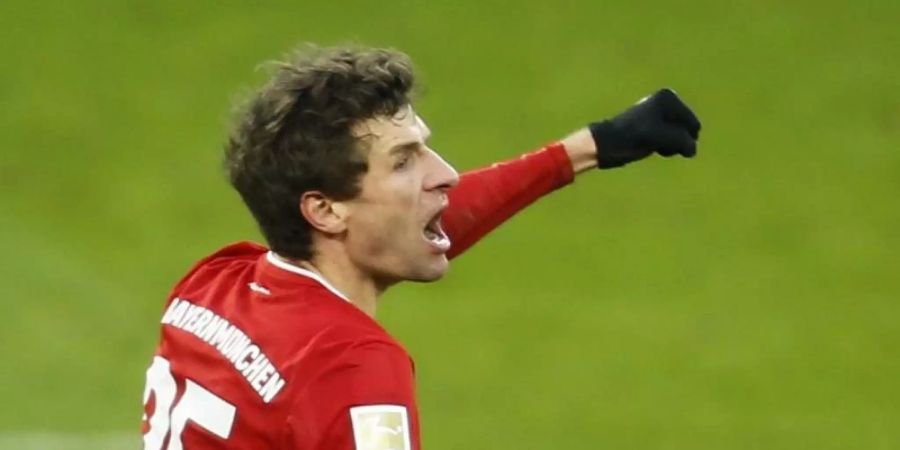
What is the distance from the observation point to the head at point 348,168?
3.52 metres

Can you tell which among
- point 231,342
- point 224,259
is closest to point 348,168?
point 231,342

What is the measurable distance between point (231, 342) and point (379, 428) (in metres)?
0.41

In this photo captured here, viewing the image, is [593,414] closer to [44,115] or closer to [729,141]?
[729,141]

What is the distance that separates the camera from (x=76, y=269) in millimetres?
7750

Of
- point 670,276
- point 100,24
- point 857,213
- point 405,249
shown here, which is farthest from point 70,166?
point 405,249

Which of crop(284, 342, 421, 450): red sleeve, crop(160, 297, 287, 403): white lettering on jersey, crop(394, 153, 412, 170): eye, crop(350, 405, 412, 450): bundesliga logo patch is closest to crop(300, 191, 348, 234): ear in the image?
crop(394, 153, 412, 170): eye

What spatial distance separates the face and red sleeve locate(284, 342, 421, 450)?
333 mm

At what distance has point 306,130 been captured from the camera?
3.53m

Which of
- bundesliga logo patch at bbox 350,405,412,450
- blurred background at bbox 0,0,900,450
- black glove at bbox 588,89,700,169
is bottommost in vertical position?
bundesliga logo patch at bbox 350,405,412,450

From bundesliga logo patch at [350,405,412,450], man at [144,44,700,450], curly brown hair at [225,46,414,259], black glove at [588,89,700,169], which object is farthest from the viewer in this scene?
black glove at [588,89,700,169]

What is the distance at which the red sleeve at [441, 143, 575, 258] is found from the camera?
4129 millimetres

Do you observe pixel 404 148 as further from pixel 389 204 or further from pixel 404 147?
pixel 389 204

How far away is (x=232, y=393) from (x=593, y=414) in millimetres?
3616

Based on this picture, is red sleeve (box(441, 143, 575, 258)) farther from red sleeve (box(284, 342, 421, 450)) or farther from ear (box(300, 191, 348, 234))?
red sleeve (box(284, 342, 421, 450))
